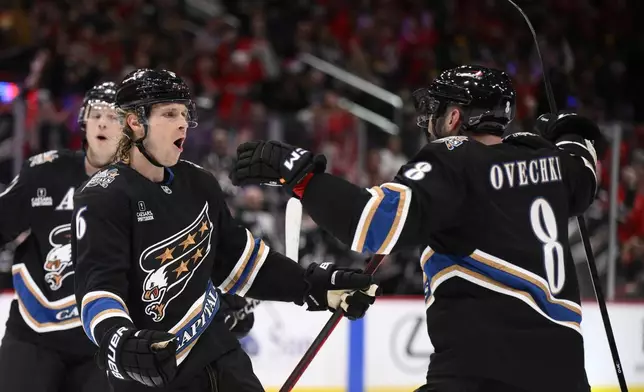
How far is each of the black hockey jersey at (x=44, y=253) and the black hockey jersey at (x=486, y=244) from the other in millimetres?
1266

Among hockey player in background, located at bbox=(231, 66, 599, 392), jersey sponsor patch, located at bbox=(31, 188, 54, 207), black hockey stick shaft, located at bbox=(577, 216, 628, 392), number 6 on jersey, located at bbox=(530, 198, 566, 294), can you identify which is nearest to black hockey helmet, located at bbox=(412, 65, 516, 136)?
hockey player in background, located at bbox=(231, 66, 599, 392)

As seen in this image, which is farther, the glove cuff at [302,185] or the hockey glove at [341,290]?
the hockey glove at [341,290]

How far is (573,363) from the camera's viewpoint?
236cm

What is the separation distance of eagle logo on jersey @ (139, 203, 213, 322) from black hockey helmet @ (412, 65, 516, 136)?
29.0 inches

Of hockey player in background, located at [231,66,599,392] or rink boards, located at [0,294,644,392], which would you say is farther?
rink boards, located at [0,294,644,392]

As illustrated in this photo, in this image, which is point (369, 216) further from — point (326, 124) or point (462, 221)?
point (326, 124)

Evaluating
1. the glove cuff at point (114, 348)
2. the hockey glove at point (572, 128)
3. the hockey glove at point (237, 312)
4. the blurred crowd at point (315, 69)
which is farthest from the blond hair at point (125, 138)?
the blurred crowd at point (315, 69)

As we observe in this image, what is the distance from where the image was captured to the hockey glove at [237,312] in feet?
10.9

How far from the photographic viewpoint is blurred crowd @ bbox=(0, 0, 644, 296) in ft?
19.5

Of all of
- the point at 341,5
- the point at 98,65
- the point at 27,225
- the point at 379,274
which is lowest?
the point at 379,274

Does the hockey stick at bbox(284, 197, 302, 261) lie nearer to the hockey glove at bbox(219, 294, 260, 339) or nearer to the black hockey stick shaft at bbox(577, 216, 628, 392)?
the hockey glove at bbox(219, 294, 260, 339)

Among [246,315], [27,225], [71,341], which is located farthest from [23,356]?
[246,315]

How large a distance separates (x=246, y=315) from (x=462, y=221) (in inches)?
52.3

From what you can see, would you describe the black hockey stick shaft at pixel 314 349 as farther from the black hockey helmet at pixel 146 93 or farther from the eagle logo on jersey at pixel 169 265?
the black hockey helmet at pixel 146 93
